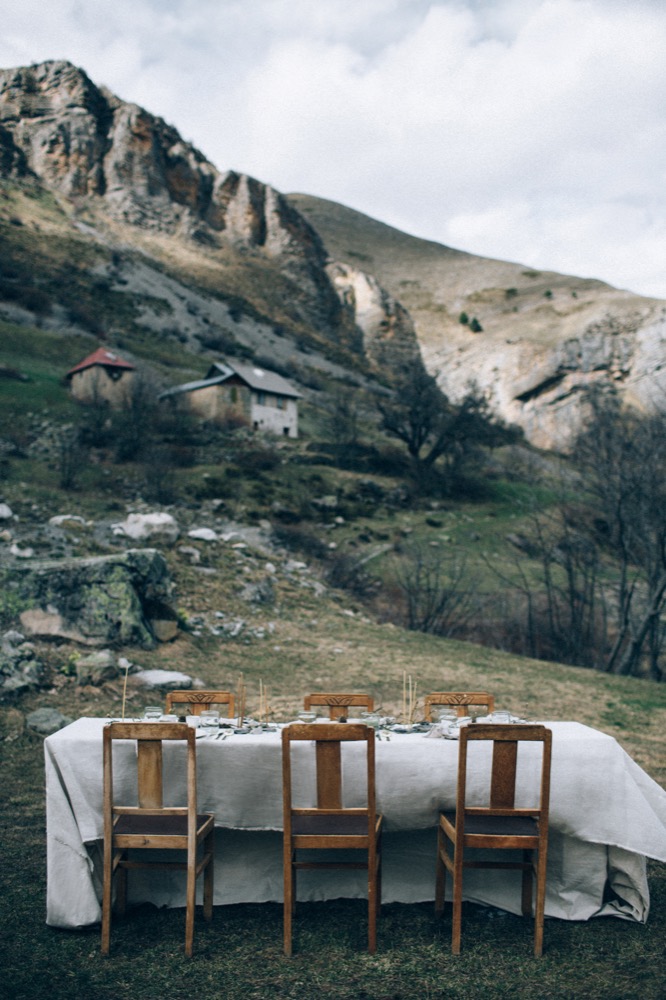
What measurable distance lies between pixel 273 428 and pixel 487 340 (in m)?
51.3

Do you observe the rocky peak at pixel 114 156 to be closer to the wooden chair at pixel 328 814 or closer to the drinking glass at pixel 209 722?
the drinking glass at pixel 209 722

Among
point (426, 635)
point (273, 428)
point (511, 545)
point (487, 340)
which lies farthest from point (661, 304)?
point (426, 635)

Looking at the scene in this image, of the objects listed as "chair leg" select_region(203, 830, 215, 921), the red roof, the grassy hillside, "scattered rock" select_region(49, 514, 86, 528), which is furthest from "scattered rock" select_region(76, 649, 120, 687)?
the grassy hillside

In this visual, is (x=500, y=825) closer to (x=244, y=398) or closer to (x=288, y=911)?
(x=288, y=911)

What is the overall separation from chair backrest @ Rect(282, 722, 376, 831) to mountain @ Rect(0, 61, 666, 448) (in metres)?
43.5

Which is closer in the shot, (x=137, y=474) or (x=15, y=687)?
(x=15, y=687)

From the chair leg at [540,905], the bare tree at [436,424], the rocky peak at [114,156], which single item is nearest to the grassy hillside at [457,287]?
the rocky peak at [114,156]

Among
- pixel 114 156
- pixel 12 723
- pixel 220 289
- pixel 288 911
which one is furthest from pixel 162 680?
pixel 114 156

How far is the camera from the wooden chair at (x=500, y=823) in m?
3.22

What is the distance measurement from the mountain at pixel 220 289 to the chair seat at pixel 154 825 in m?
43.3

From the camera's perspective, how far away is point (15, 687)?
310 inches

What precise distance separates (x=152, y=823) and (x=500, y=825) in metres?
1.72

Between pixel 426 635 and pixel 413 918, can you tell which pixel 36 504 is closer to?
pixel 426 635

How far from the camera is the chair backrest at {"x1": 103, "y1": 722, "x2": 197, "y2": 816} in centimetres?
323
